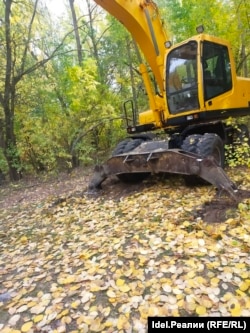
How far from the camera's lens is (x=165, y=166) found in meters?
4.61

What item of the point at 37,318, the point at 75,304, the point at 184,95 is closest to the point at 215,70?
the point at 184,95

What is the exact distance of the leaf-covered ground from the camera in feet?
7.55

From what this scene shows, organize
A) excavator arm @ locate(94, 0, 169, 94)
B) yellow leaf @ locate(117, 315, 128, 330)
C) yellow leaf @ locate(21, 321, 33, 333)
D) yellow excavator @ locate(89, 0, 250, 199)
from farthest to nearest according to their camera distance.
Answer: excavator arm @ locate(94, 0, 169, 94) < yellow excavator @ locate(89, 0, 250, 199) < yellow leaf @ locate(21, 321, 33, 333) < yellow leaf @ locate(117, 315, 128, 330)

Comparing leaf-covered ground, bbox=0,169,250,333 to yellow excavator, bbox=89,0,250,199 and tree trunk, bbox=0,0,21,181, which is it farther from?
tree trunk, bbox=0,0,21,181

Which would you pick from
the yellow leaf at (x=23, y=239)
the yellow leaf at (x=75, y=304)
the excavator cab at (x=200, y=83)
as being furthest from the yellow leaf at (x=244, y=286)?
the excavator cab at (x=200, y=83)

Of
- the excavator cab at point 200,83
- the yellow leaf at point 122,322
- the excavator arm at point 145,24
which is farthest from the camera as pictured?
the excavator arm at point 145,24

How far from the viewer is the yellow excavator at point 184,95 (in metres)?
4.98

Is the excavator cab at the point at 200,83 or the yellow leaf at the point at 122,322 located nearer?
the yellow leaf at the point at 122,322

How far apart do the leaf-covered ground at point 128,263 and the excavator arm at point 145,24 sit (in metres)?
3.07

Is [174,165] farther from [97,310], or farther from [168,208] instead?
[97,310]

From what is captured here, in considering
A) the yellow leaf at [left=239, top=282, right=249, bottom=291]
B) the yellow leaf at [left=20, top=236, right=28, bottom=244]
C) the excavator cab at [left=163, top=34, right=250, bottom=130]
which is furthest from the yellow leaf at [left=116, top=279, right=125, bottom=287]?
the excavator cab at [left=163, top=34, right=250, bottom=130]

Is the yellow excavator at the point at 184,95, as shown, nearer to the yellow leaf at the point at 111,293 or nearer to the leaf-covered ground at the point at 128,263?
the leaf-covered ground at the point at 128,263

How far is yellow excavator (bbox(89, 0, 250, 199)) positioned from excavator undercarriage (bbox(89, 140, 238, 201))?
0.02 metres

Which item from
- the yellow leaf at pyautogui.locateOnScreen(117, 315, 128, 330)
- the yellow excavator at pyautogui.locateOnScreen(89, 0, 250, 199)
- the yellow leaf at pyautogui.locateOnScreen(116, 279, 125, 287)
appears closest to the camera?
the yellow leaf at pyautogui.locateOnScreen(117, 315, 128, 330)
